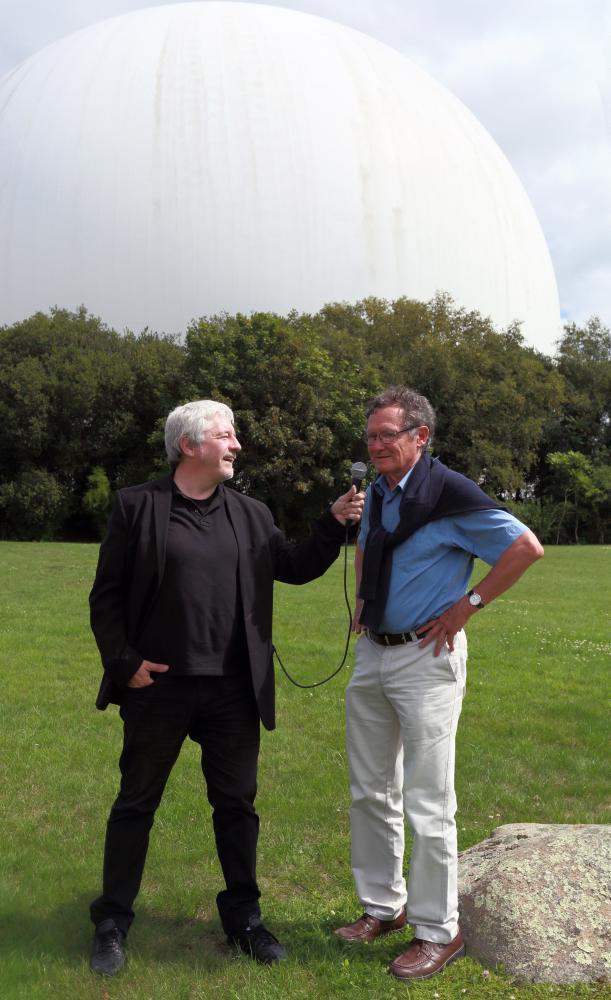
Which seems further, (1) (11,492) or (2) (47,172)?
(2) (47,172)

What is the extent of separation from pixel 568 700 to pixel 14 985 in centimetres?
585

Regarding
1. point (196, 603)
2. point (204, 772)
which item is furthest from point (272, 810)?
point (196, 603)

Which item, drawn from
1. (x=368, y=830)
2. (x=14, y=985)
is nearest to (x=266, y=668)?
(x=368, y=830)

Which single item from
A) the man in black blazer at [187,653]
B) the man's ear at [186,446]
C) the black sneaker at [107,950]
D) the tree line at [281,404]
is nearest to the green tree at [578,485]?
the tree line at [281,404]

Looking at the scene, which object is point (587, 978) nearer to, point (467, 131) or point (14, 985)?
point (14, 985)

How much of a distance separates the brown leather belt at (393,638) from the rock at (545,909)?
1100mm

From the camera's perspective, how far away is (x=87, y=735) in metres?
6.69

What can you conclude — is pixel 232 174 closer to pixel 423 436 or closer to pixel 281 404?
pixel 281 404

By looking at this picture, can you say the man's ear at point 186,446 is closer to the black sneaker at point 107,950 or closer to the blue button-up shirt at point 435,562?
the blue button-up shirt at point 435,562

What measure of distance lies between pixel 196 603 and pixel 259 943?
4.66 ft

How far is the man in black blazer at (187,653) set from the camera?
3.51m

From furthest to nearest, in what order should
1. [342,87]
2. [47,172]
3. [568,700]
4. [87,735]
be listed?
[342,87]
[47,172]
[568,700]
[87,735]

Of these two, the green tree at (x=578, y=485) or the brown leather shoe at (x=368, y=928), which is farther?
the green tree at (x=578, y=485)

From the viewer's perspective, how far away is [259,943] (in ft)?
11.8
